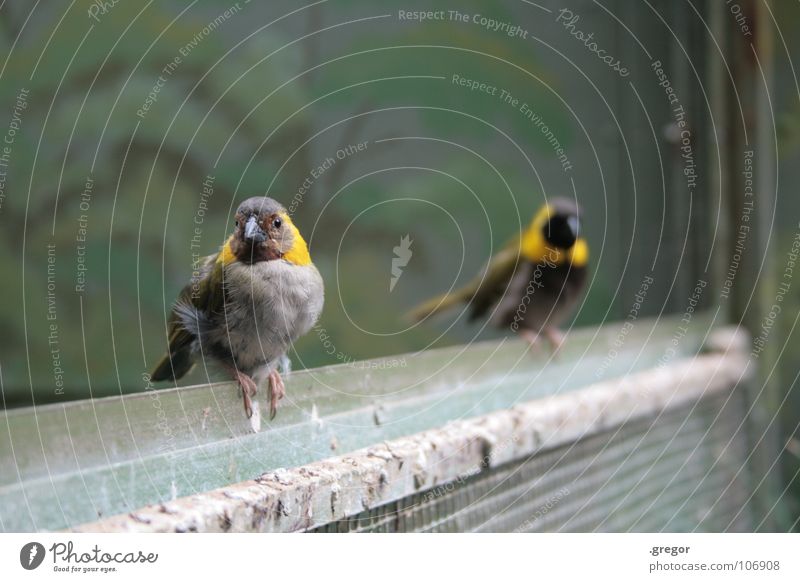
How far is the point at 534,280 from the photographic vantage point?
2104 mm

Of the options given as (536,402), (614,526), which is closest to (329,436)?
(536,402)

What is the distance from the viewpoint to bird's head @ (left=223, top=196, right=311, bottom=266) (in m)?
1.00

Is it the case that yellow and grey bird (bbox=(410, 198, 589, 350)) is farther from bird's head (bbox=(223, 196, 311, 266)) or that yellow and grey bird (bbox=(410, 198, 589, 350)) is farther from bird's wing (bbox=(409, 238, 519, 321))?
bird's head (bbox=(223, 196, 311, 266))

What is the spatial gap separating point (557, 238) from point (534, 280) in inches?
4.4

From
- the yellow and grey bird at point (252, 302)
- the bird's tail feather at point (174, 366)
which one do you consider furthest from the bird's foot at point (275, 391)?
the bird's tail feather at point (174, 366)

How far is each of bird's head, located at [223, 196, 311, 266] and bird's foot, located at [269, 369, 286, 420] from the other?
0.14 metres

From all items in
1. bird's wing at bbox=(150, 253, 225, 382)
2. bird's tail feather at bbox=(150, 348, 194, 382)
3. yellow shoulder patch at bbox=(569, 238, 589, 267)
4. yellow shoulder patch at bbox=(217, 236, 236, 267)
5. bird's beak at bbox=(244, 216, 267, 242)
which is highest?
yellow shoulder patch at bbox=(569, 238, 589, 267)

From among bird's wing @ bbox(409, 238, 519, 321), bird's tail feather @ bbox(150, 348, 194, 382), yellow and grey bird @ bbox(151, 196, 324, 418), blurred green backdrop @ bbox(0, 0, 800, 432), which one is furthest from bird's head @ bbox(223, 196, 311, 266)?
bird's wing @ bbox(409, 238, 519, 321)

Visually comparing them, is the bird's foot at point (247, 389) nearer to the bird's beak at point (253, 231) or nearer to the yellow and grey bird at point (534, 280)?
the bird's beak at point (253, 231)

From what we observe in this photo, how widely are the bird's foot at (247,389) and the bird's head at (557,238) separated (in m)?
1.27

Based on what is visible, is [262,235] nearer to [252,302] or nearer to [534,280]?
[252,302]

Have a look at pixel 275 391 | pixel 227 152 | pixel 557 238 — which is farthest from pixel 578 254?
pixel 275 391

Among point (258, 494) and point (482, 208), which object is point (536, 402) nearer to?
point (258, 494)
